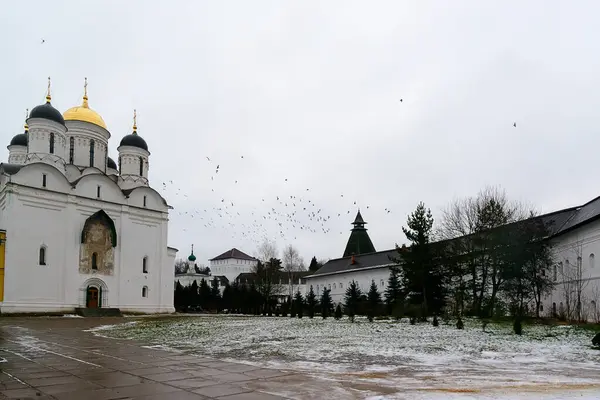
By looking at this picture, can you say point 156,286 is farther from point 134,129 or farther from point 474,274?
point 474,274

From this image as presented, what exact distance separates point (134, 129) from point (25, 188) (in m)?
17.0

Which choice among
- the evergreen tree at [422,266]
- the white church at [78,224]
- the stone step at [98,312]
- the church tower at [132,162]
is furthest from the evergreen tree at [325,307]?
the church tower at [132,162]

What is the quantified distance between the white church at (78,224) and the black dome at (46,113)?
0.08 meters

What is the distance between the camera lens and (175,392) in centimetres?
693

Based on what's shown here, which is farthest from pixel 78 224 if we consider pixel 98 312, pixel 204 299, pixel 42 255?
pixel 204 299

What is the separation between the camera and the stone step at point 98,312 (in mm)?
39812

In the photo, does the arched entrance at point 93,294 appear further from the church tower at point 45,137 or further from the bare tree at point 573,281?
the bare tree at point 573,281

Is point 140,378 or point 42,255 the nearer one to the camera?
point 140,378

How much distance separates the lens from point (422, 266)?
1268 inches

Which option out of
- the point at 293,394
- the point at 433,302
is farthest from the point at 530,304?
the point at 293,394

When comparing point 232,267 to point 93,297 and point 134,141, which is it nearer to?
point 134,141

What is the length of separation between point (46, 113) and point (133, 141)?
9.84 meters

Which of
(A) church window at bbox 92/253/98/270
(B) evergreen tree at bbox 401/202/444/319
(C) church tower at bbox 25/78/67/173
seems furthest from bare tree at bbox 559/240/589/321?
(C) church tower at bbox 25/78/67/173

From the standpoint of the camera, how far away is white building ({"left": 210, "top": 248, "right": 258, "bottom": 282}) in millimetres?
120312
